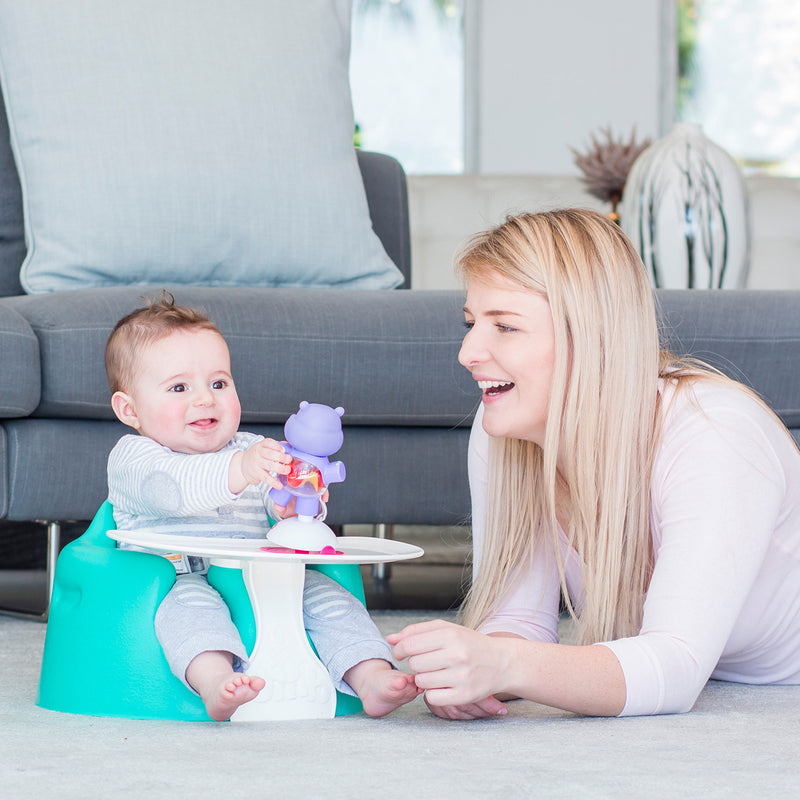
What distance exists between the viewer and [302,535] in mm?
1091

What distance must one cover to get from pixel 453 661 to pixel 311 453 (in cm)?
25

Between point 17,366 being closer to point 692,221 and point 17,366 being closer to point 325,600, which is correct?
point 325,600

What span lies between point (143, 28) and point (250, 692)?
1.34 metres

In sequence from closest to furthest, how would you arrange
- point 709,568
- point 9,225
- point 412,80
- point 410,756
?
1. point 410,756
2. point 709,568
3. point 9,225
4. point 412,80

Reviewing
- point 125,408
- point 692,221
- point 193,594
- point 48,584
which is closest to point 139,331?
point 125,408

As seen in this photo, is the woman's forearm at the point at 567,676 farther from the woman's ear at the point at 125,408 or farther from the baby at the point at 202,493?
the woman's ear at the point at 125,408

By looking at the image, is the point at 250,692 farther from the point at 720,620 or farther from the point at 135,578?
the point at 720,620

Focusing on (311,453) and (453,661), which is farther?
(311,453)

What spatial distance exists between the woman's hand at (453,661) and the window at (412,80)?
11.3ft

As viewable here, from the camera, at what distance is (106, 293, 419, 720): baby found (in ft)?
3.46

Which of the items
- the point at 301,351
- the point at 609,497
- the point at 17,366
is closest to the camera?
the point at 609,497

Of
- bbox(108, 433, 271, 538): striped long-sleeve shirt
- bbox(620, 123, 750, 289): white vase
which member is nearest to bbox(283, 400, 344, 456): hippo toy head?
bbox(108, 433, 271, 538): striped long-sleeve shirt

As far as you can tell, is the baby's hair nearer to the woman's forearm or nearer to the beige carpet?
the beige carpet

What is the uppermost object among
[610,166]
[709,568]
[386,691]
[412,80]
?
[412,80]
